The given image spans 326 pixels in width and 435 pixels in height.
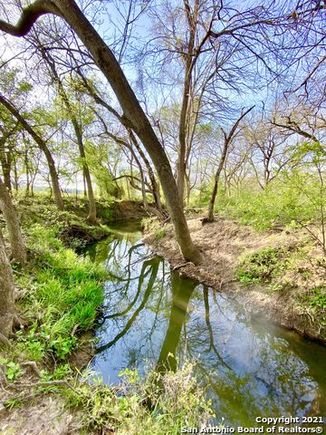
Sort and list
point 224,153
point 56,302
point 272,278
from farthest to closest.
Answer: point 224,153, point 272,278, point 56,302

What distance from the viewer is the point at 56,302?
354cm

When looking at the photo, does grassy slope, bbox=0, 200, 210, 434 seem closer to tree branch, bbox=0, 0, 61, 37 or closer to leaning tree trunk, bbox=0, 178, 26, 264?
leaning tree trunk, bbox=0, 178, 26, 264

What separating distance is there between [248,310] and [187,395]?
8.50 ft

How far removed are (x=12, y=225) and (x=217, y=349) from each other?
3.82m

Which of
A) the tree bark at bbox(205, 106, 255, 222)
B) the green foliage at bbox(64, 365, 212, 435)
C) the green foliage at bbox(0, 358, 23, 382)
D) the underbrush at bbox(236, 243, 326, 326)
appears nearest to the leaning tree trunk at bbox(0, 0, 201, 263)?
the underbrush at bbox(236, 243, 326, 326)

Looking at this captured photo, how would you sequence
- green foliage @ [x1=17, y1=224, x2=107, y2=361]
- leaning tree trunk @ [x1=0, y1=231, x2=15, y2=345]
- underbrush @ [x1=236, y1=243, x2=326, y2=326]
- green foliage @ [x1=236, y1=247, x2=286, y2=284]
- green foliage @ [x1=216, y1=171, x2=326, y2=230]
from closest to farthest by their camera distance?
leaning tree trunk @ [x1=0, y1=231, x2=15, y2=345] → green foliage @ [x1=17, y1=224, x2=107, y2=361] → green foliage @ [x1=216, y1=171, x2=326, y2=230] → underbrush @ [x1=236, y1=243, x2=326, y2=326] → green foliage @ [x1=236, y1=247, x2=286, y2=284]

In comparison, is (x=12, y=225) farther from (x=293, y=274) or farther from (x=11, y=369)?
(x=293, y=274)

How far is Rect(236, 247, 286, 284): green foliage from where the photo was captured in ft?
14.6

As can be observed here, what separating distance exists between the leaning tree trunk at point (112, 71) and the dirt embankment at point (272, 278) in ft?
4.23

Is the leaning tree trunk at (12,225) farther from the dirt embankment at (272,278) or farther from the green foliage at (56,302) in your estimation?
the dirt embankment at (272,278)

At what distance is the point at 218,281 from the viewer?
5172mm

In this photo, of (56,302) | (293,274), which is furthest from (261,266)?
(56,302)

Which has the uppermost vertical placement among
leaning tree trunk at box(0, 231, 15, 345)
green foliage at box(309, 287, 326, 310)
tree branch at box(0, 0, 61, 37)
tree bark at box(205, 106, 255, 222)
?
tree branch at box(0, 0, 61, 37)

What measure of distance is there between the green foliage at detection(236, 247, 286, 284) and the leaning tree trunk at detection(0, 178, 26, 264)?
4.21m
